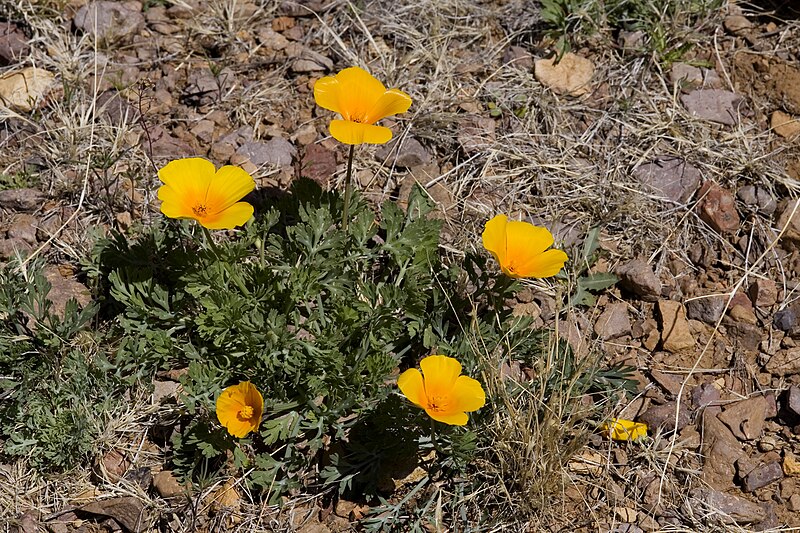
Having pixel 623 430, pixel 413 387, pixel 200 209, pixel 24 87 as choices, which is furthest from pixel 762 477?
pixel 24 87

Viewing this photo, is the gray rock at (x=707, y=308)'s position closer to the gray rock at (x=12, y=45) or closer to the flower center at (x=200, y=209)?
the flower center at (x=200, y=209)

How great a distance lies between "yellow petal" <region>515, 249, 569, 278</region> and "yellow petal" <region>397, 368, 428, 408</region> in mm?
565

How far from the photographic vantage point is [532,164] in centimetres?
411

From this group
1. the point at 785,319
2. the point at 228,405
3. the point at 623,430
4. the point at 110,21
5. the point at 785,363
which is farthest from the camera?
the point at 110,21

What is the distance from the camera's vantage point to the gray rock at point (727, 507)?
3104 millimetres

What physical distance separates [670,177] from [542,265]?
133cm

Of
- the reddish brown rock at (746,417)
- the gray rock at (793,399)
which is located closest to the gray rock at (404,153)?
the reddish brown rock at (746,417)

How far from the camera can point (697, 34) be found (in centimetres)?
450

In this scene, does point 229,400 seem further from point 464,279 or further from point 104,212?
point 104,212

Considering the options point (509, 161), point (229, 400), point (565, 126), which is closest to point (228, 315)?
point (229, 400)

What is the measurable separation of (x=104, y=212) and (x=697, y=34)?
3156 mm

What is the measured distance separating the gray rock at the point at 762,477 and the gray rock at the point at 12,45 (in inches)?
156

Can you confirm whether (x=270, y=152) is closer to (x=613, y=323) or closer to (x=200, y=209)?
(x=200, y=209)

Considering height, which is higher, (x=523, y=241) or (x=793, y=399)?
(x=523, y=241)
